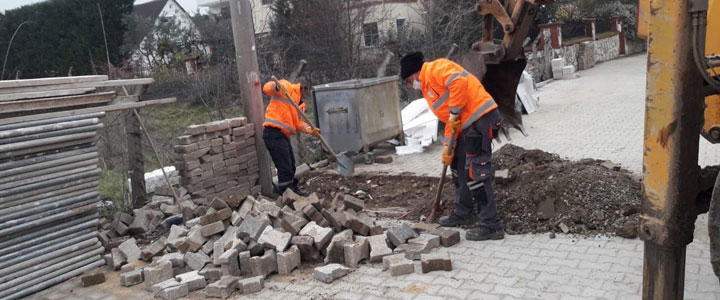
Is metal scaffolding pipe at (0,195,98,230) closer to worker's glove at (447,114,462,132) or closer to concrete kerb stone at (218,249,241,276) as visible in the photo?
concrete kerb stone at (218,249,241,276)

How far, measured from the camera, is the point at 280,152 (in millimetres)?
7977

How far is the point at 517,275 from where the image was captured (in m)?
4.81

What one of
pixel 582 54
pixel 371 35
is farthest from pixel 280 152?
pixel 582 54

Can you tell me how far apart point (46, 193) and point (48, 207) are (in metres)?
0.13

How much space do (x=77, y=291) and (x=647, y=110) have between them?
15.7 feet

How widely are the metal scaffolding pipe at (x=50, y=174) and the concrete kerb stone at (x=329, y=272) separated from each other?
2.44 metres

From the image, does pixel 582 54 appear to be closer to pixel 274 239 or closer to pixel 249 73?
pixel 249 73

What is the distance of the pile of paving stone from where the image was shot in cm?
506

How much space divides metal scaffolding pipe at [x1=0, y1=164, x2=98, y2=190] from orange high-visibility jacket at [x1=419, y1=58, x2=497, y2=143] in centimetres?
330

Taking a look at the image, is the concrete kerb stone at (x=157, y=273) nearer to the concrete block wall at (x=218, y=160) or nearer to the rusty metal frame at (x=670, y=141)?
the concrete block wall at (x=218, y=160)

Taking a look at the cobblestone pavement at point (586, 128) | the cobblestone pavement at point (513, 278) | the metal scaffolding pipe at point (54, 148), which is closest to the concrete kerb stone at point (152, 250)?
Result: the cobblestone pavement at point (513, 278)

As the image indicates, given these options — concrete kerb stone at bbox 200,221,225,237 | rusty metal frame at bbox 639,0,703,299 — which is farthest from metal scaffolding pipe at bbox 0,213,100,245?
rusty metal frame at bbox 639,0,703,299

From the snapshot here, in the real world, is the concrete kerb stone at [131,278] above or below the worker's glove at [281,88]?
below

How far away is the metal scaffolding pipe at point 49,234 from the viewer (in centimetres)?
515
